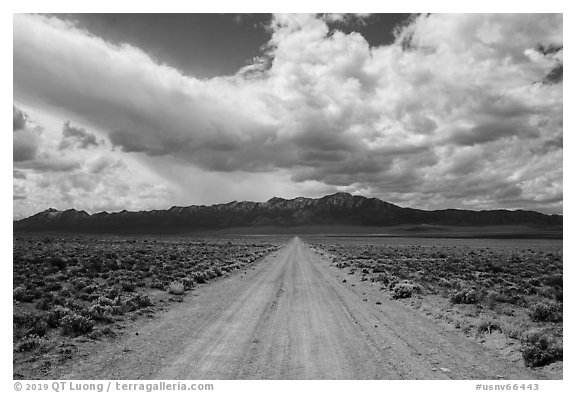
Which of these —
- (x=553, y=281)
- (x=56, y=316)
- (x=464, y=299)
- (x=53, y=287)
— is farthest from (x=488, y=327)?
(x=53, y=287)

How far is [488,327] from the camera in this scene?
40.7 ft

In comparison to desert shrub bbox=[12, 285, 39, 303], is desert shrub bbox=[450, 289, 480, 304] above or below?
above

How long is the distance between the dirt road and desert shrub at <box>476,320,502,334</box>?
80cm

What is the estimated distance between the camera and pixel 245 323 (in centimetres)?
1329

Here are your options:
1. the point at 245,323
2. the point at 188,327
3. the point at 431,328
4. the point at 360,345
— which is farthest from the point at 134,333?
the point at 431,328

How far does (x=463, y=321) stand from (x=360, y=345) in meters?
5.24

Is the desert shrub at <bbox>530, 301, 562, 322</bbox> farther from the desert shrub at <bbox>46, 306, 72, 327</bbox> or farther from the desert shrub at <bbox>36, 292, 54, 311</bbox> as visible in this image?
the desert shrub at <bbox>36, 292, 54, 311</bbox>

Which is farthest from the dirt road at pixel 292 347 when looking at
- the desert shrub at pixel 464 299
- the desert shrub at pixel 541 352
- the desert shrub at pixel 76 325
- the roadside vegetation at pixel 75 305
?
the desert shrub at pixel 464 299

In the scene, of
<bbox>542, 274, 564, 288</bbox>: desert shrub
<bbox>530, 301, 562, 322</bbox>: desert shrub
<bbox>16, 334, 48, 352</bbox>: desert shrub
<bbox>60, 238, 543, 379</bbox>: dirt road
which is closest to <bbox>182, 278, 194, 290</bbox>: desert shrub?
<bbox>60, 238, 543, 379</bbox>: dirt road

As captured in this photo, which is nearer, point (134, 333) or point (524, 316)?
point (134, 333)

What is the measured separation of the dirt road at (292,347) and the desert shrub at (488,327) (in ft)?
2.61

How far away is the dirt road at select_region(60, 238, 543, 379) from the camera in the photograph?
8.82 meters
